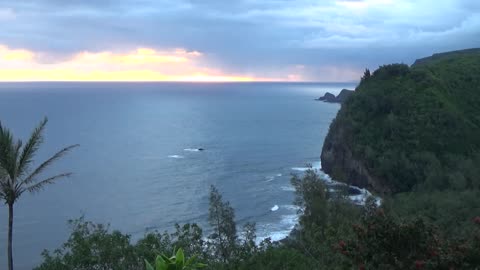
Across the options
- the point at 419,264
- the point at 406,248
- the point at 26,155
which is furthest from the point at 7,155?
the point at 419,264

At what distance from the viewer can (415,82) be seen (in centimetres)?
7438

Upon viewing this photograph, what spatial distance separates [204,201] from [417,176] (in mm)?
23278

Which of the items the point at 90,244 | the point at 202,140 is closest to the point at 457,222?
the point at 90,244

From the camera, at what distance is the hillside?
2274 inches

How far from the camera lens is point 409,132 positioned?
64.2 meters

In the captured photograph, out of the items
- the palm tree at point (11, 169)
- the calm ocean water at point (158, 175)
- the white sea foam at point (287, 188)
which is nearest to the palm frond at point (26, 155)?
the palm tree at point (11, 169)

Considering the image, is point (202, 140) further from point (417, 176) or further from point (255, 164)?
point (417, 176)

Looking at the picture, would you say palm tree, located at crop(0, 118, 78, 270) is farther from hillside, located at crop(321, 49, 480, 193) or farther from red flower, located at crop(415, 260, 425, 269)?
hillside, located at crop(321, 49, 480, 193)

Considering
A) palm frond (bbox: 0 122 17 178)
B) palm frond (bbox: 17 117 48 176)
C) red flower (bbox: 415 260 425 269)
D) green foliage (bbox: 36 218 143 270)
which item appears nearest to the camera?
red flower (bbox: 415 260 425 269)

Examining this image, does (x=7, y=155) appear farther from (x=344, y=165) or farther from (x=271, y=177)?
(x=344, y=165)

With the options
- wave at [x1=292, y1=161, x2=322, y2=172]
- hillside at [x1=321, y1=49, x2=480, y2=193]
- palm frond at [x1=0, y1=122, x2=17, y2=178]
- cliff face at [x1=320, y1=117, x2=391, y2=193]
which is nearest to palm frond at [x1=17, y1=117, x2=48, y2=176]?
palm frond at [x1=0, y1=122, x2=17, y2=178]

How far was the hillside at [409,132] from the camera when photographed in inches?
2274

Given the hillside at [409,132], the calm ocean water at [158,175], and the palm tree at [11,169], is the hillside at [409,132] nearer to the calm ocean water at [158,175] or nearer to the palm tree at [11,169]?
the calm ocean water at [158,175]

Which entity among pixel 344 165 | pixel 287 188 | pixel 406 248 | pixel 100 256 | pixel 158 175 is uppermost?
pixel 406 248
